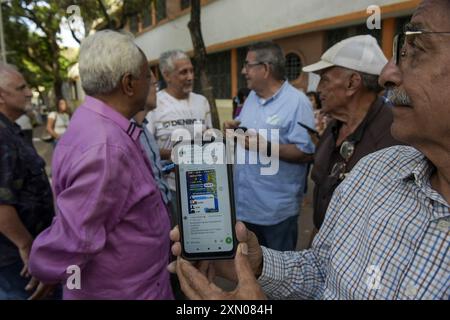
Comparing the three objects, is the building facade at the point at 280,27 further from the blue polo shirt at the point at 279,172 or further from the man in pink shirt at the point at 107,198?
the man in pink shirt at the point at 107,198

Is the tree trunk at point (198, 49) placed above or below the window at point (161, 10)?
below

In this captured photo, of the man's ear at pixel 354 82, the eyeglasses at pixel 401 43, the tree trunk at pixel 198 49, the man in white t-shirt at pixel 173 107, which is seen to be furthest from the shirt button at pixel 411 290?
the tree trunk at pixel 198 49

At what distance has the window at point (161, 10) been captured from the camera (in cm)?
1473

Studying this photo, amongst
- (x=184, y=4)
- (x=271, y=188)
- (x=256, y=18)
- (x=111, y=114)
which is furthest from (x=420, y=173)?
(x=184, y=4)

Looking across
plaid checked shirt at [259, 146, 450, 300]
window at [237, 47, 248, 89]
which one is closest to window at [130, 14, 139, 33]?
window at [237, 47, 248, 89]

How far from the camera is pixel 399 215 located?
1.07 metres

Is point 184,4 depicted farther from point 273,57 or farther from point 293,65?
point 273,57

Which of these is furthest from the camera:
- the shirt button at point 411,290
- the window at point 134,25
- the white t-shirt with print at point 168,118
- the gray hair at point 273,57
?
the window at point 134,25

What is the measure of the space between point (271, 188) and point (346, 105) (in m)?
0.92

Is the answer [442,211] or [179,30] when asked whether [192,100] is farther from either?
[179,30]

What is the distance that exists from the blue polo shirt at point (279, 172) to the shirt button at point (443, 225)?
174cm

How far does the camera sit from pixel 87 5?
31.1 ft

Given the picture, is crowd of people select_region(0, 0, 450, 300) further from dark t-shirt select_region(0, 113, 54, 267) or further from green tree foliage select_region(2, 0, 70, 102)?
green tree foliage select_region(2, 0, 70, 102)
